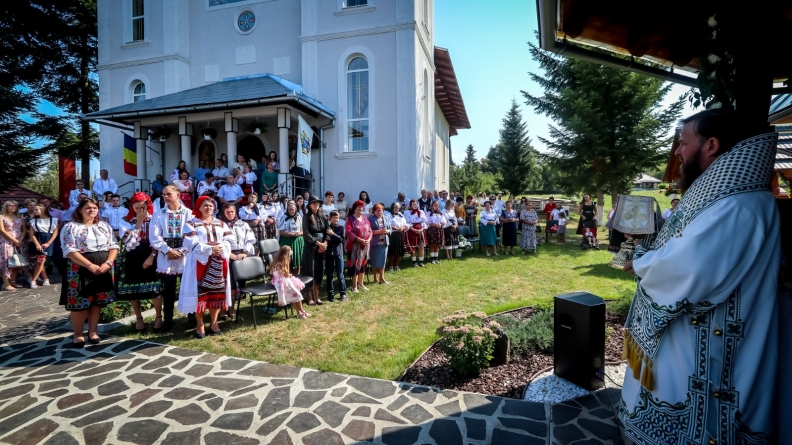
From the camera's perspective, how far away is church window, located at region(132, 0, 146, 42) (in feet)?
54.7

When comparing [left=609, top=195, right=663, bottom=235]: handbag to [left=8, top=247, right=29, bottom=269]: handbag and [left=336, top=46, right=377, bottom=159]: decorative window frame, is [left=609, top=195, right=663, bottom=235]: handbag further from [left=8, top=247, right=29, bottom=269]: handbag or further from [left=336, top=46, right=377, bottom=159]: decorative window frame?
[left=8, top=247, right=29, bottom=269]: handbag

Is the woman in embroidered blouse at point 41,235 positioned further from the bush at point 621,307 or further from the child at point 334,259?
the bush at point 621,307

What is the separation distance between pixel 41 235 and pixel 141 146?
5228 millimetres

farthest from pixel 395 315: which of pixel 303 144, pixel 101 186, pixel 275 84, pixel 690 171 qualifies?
pixel 101 186

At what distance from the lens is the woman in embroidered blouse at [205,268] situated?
17.9 ft

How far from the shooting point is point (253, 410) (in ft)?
11.8

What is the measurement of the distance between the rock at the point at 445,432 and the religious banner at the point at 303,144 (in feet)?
35.6

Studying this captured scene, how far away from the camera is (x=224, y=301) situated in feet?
18.8

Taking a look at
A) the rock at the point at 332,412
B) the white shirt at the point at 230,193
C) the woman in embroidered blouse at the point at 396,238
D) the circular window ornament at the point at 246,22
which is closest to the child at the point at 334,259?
the woman in embroidered blouse at the point at 396,238

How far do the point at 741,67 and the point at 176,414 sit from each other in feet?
17.1

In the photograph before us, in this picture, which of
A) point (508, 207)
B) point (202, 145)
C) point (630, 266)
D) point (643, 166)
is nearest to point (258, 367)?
point (630, 266)

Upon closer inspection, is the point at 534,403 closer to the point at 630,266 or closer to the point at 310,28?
the point at 630,266

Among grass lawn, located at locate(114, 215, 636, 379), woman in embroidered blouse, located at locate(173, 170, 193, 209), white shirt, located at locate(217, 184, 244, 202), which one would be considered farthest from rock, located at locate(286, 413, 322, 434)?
woman in embroidered blouse, located at locate(173, 170, 193, 209)

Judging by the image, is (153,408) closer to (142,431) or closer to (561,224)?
(142,431)
